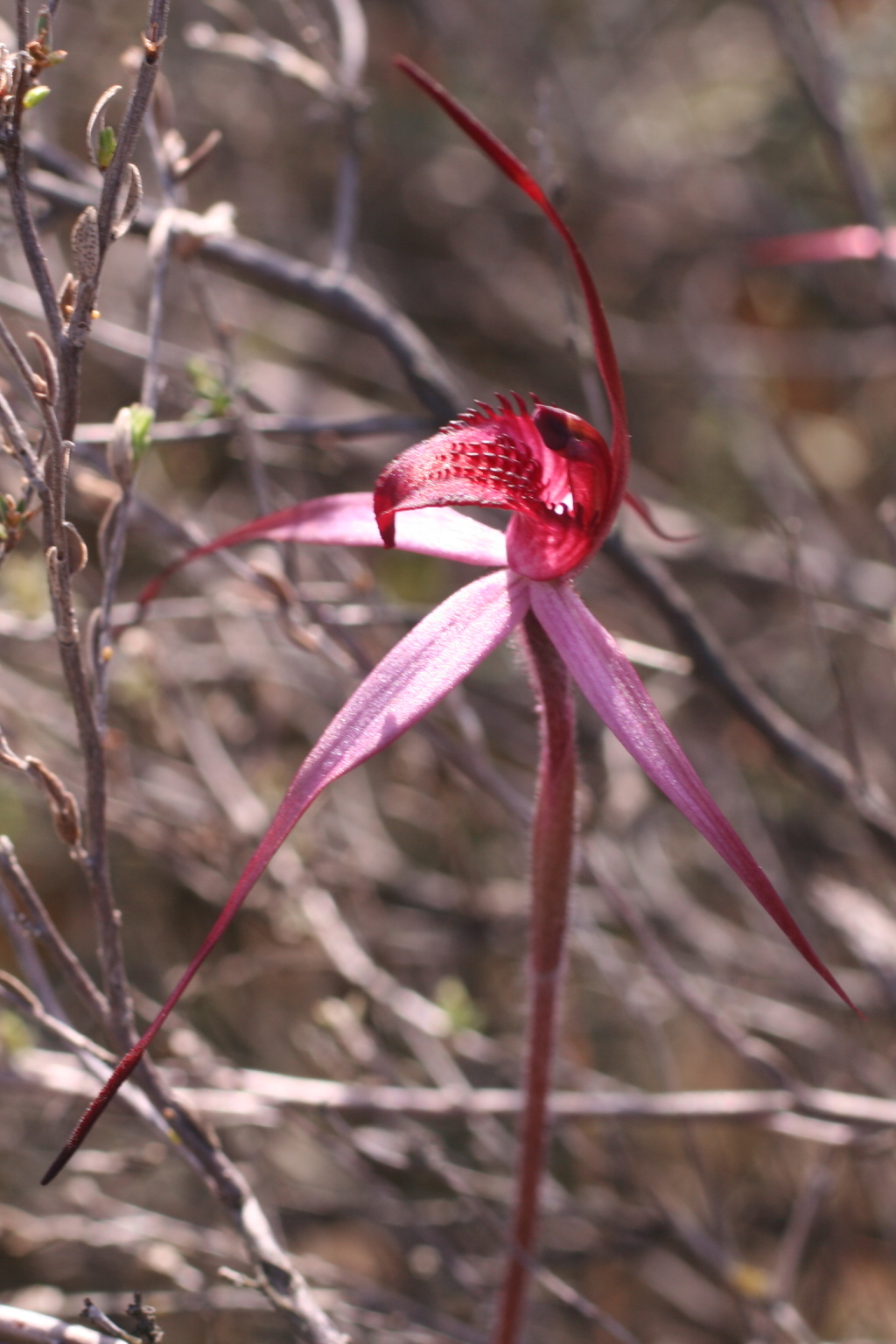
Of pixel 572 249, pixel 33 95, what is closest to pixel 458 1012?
pixel 572 249

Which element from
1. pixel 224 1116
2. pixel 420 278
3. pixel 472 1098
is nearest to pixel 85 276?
pixel 472 1098

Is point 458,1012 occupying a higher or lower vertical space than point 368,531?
lower

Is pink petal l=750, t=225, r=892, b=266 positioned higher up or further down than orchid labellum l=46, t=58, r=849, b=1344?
higher up

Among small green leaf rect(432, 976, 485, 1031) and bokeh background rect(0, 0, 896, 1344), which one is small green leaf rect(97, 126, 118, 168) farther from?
small green leaf rect(432, 976, 485, 1031)

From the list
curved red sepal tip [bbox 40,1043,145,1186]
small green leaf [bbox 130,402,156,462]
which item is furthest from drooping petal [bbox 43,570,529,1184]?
small green leaf [bbox 130,402,156,462]

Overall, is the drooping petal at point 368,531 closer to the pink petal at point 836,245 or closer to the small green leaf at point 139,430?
the small green leaf at point 139,430

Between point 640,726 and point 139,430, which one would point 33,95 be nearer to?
point 139,430

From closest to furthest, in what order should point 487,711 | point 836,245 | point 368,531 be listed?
point 368,531 < point 836,245 < point 487,711
